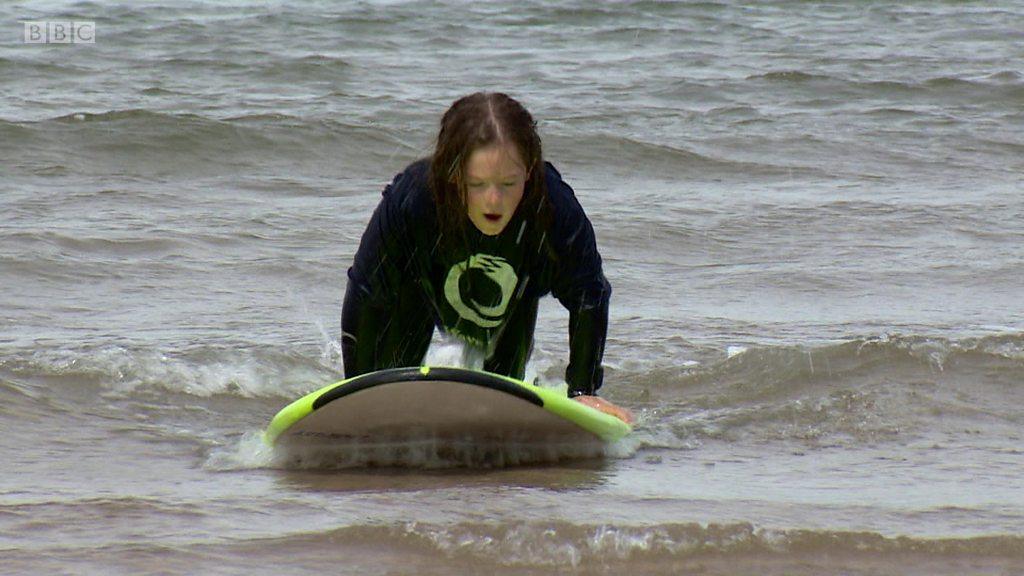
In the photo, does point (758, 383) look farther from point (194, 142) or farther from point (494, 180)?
point (194, 142)

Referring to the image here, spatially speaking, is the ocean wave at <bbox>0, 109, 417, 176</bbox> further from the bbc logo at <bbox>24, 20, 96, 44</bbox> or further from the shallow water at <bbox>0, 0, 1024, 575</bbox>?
the bbc logo at <bbox>24, 20, 96, 44</bbox>

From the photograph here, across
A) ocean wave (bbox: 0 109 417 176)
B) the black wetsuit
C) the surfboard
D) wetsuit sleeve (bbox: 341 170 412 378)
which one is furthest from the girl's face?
ocean wave (bbox: 0 109 417 176)

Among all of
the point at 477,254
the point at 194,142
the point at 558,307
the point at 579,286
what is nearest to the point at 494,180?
the point at 477,254

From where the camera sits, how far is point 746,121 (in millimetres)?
12055

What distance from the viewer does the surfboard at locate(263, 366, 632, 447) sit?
3.69 meters

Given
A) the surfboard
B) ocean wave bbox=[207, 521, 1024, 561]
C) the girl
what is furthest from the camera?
the girl

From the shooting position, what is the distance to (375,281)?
4.12 meters

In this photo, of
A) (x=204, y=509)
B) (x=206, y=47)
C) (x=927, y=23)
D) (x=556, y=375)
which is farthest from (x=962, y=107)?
(x=204, y=509)

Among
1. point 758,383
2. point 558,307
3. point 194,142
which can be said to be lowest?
point 194,142

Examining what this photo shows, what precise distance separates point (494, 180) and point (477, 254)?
395 mm

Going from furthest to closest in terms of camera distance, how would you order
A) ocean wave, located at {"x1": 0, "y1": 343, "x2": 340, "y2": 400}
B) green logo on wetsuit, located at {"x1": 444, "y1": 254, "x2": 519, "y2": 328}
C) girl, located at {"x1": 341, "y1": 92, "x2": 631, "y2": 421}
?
1. ocean wave, located at {"x1": 0, "y1": 343, "x2": 340, "y2": 400}
2. green logo on wetsuit, located at {"x1": 444, "y1": 254, "x2": 519, "y2": 328}
3. girl, located at {"x1": 341, "y1": 92, "x2": 631, "y2": 421}

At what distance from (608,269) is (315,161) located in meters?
3.38

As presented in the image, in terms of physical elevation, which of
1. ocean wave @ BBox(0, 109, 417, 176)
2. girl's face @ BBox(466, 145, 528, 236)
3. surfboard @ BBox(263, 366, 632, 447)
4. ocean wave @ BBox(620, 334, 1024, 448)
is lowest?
ocean wave @ BBox(0, 109, 417, 176)

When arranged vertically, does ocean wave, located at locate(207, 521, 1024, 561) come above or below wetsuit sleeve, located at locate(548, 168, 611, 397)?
below
